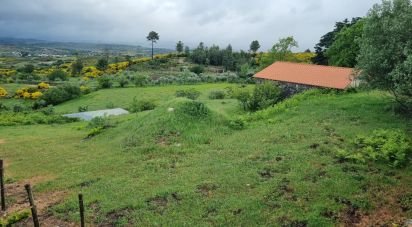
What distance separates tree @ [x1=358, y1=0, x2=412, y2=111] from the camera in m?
19.1

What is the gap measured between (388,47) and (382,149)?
21.8ft

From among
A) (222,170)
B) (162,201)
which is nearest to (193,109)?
(222,170)

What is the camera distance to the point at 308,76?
38.9 m

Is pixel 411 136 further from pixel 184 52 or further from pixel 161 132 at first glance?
pixel 184 52

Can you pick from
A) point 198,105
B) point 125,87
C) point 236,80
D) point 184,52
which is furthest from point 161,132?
point 184,52

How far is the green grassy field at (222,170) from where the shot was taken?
12.5 metres

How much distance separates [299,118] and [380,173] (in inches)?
365

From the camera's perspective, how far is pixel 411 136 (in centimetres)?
1830

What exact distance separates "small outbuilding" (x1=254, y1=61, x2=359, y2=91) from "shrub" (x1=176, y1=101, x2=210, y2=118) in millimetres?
14938

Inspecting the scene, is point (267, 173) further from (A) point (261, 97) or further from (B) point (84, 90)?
(B) point (84, 90)

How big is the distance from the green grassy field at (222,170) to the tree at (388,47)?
2.24 m

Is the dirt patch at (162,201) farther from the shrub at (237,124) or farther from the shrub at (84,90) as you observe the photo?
the shrub at (84,90)

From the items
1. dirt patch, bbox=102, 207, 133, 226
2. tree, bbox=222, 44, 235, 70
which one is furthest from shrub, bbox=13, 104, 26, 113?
tree, bbox=222, 44, 235, 70

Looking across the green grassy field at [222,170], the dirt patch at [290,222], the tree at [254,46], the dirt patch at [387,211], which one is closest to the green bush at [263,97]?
the green grassy field at [222,170]
